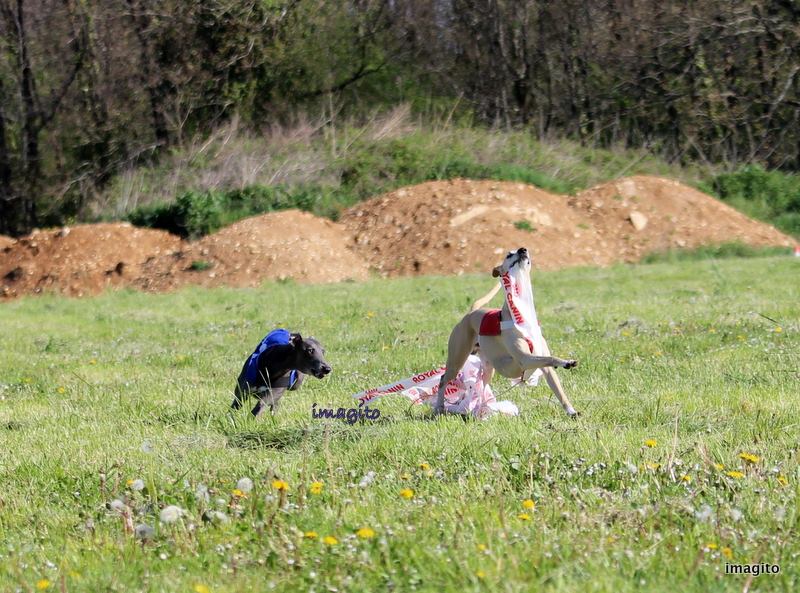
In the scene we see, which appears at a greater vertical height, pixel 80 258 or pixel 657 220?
pixel 657 220

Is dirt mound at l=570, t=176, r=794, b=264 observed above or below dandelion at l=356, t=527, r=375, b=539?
below

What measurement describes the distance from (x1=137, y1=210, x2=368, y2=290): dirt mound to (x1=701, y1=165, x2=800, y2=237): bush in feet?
37.8

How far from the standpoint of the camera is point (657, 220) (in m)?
26.6

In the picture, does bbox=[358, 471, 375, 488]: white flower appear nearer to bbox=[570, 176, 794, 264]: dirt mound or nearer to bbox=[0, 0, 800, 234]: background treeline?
bbox=[570, 176, 794, 264]: dirt mound

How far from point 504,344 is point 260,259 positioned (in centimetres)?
1709

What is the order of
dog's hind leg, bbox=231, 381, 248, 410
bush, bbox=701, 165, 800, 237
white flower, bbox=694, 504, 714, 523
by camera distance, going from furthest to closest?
bush, bbox=701, 165, 800, 237
dog's hind leg, bbox=231, 381, 248, 410
white flower, bbox=694, 504, 714, 523

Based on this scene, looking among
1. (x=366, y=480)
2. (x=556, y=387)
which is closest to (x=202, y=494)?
(x=366, y=480)

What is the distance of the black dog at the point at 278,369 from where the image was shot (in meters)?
8.16

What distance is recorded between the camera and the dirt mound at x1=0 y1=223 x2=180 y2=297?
25078mm

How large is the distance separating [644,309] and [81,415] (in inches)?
335

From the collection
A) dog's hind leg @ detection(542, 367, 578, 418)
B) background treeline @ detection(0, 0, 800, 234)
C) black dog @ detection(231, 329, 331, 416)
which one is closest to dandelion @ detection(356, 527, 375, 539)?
dog's hind leg @ detection(542, 367, 578, 418)

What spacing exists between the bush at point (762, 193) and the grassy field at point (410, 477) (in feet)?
58.2

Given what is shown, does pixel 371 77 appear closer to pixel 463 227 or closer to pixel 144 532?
pixel 463 227

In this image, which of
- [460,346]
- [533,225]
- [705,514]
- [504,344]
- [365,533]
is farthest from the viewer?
[533,225]
